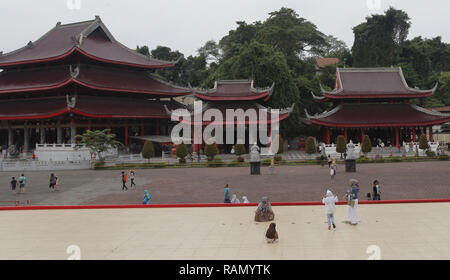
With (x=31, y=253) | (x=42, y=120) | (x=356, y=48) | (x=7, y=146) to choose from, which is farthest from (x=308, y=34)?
(x=31, y=253)

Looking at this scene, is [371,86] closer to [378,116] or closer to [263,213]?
[378,116]

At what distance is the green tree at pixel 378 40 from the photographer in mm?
72375

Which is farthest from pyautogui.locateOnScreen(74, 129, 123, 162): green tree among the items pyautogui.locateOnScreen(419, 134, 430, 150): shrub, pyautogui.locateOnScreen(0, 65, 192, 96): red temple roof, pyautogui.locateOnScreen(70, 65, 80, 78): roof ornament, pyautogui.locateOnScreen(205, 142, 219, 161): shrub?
pyautogui.locateOnScreen(419, 134, 430, 150): shrub

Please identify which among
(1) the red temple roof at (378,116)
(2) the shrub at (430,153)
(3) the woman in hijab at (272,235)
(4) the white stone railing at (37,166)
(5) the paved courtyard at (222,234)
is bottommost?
(5) the paved courtyard at (222,234)

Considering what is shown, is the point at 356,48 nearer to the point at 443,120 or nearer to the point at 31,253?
the point at 443,120

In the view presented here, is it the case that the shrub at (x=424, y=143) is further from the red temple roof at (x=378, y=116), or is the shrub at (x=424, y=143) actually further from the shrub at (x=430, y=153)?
the red temple roof at (x=378, y=116)

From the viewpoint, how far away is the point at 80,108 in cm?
4734

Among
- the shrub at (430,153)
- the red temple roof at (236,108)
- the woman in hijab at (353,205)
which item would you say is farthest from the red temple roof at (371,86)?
the woman in hijab at (353,205)

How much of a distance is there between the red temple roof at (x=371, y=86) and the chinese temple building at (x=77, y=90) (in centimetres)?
2181

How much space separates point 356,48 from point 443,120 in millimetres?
31067

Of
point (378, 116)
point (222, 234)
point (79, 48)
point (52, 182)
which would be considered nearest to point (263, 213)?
point (222, 234)

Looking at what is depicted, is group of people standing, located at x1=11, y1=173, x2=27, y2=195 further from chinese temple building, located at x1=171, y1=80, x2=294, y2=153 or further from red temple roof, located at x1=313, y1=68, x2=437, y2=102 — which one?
red temple roof, located at x1=313, y1=68, x2=437, y2=102

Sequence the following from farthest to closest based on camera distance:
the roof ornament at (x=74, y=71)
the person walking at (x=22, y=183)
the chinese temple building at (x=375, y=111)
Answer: the chinese temple building at (x=375, y=111)
the roof ornament at (x=74, y=71)
the person walking at (x=22, y=183)

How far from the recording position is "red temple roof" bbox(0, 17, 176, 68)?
51.4m
